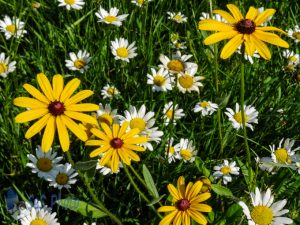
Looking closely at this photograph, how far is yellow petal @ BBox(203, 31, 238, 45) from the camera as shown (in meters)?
1.40

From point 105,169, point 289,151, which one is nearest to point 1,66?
point 105,169

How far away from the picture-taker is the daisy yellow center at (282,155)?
6.73 ft

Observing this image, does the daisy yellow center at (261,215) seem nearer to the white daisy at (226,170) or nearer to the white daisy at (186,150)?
the white daisy at (226,170)

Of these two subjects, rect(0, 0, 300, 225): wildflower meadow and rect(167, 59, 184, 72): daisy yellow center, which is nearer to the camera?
rect(0, 0, 300, 225): wildflower meadow

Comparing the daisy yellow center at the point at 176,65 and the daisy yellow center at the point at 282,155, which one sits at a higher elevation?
the daisy yellow center at the point at 176,65

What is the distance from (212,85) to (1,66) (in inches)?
42.0

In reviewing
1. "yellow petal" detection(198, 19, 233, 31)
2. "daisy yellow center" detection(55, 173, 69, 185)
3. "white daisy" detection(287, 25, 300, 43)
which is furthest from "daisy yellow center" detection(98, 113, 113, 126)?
"white daisy" detection(287, 25, 300, 43)

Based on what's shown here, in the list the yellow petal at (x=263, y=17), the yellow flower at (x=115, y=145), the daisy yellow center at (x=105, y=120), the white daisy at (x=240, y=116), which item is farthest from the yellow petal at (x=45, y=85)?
the white daisy at (x=240, y=116)

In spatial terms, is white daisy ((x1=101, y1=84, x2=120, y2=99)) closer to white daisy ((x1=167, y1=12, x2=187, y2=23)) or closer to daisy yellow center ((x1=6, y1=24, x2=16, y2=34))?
white daisy ((x1=167, y1=12, x2=187, y2=23))

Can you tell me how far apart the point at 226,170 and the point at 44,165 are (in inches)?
29.4

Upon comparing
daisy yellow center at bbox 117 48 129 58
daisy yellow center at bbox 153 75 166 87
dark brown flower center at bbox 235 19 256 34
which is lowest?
dark brown flower center at bbox 235 19 256 34

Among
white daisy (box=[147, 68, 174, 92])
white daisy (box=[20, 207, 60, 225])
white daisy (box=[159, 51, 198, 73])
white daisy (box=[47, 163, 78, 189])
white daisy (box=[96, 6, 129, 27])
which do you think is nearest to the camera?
white daisy (box=[20, 207, 60, 225])

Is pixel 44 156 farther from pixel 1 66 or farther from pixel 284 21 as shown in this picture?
pixel 284 21

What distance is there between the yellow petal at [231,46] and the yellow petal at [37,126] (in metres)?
0.53
